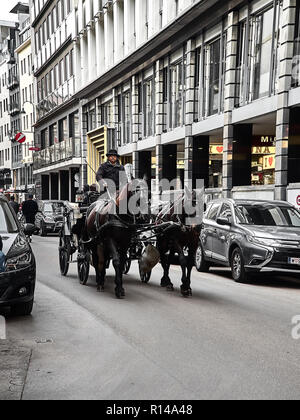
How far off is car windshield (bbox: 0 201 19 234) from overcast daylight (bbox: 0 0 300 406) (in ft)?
0.10

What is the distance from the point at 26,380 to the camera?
16.3ft

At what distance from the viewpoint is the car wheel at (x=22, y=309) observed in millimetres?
7793

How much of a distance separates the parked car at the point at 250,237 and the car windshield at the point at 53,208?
15996 millimetres

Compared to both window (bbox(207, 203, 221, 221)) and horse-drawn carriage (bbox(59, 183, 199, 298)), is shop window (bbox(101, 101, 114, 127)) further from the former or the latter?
horse-drawn carriage (bbox(59, 183, 199, 298))

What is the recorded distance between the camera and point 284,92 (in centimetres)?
1816

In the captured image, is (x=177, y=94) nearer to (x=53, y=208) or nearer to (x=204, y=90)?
(x=204, y=90)

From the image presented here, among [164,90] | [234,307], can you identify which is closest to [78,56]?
[164,90]

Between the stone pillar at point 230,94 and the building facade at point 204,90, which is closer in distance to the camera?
the building facade at point 204,90

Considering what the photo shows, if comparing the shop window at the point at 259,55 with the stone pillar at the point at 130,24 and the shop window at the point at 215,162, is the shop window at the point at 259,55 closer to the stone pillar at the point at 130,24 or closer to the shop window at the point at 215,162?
the shop window at the point at 215,162

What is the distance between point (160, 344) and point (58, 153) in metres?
42.9

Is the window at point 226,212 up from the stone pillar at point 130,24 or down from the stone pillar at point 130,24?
down

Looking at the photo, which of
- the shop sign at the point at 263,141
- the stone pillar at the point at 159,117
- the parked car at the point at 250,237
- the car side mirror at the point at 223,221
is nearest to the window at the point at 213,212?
the parked car at the point at 250,237

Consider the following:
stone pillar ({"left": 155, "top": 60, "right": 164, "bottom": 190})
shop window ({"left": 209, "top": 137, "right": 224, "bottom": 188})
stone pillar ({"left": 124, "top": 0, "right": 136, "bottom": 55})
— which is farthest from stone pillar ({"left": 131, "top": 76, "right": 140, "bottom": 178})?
shop window ({"left": 209, "top": 137, "right": 224, "bottom": 188})

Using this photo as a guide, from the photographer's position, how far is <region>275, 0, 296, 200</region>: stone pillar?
1817 cm
